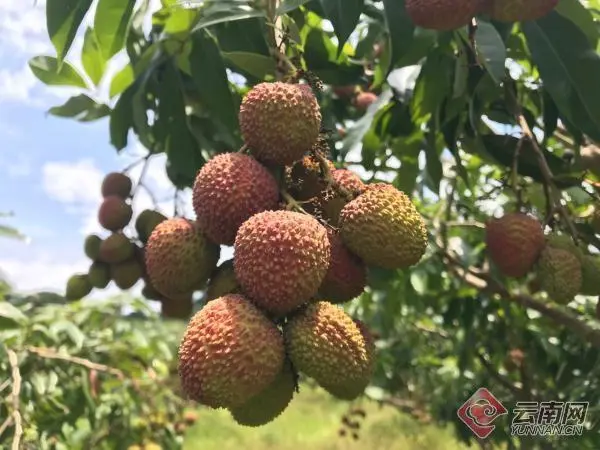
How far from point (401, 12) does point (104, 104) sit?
1.06m

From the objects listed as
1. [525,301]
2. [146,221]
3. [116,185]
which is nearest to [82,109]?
[116,185]

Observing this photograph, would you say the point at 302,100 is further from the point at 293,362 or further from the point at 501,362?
the point at 501,362

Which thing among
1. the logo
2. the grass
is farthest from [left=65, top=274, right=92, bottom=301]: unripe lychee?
the grass

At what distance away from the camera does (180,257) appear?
0.92 meters

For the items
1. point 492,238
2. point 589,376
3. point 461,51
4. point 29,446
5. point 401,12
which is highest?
point 401,12

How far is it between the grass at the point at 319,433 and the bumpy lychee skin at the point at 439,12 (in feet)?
14.3

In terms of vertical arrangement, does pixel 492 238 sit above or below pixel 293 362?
below

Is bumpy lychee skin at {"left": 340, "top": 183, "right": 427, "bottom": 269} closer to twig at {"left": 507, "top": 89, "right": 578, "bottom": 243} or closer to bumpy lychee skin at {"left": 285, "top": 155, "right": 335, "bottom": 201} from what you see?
bumpy lychee skin at {"left": 285, "top": 155, "right": 335, "bottom": 201}

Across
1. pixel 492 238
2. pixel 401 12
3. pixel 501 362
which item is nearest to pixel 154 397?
pixel 501 362

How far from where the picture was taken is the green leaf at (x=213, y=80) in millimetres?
1267

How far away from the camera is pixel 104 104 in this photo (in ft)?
5.83

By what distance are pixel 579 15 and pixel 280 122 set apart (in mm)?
736

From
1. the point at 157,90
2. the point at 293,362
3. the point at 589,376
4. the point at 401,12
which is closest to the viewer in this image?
the point at 293,362

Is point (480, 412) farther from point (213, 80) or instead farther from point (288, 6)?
A: point (288, 6)
